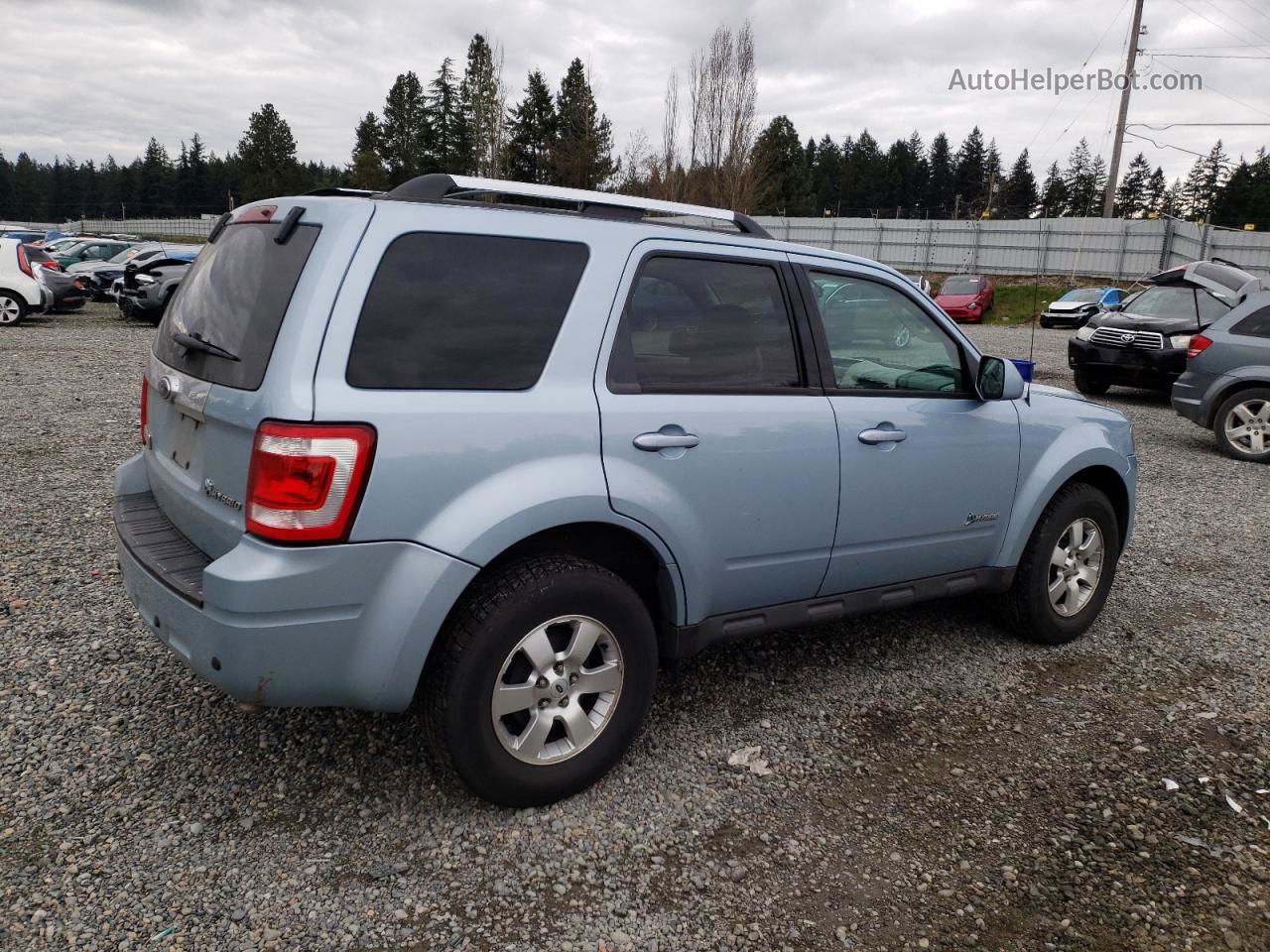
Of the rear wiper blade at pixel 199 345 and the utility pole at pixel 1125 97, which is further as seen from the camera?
the utility pole at pixel 1125 97

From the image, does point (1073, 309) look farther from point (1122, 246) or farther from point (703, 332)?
point (703, 332)

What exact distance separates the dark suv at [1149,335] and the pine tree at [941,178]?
308ft

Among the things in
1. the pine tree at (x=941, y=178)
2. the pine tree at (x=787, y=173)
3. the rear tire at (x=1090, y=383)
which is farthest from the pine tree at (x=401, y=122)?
the rear tire at (x=1090, y=383)

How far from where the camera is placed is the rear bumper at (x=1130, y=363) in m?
11.9

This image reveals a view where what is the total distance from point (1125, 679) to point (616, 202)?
119 inches

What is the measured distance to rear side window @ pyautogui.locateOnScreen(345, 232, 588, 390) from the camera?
2600mm

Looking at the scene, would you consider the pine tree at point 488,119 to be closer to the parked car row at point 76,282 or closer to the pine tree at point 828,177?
the parked car row at point 76,282

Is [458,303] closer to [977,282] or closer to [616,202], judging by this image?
[616,202]

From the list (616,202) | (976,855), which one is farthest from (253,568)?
(976,855)

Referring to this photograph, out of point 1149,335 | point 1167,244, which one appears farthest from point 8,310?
point 1167,244

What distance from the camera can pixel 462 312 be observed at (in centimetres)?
275

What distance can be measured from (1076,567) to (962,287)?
25.2 m

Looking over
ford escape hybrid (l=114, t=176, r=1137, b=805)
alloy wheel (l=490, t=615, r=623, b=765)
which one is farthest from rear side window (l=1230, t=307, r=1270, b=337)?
alloy wheel (l=490, t=615, r=623, b=765)

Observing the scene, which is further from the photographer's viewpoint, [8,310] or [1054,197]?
[1054,197]
